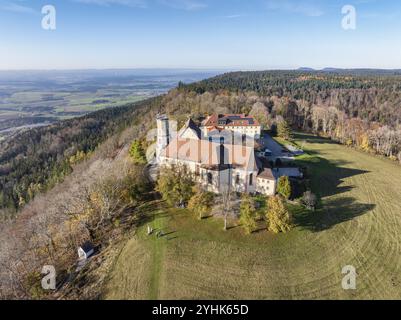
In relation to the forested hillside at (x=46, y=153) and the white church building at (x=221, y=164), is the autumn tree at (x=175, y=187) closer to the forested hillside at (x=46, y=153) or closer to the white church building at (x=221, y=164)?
the white church building at (x=221, y=164)

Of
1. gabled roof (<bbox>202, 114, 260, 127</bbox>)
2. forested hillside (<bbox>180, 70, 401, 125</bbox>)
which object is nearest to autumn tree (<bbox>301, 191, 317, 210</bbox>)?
gabled roof (<bbox>202, 114, 260, 127</bbox>)

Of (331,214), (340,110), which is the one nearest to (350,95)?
(340,110)

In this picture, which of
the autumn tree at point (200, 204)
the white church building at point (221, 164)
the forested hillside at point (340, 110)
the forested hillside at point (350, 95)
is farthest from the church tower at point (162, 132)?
the forested hillside at point (350, 95)

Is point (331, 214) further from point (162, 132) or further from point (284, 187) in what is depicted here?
point (162, 132)
